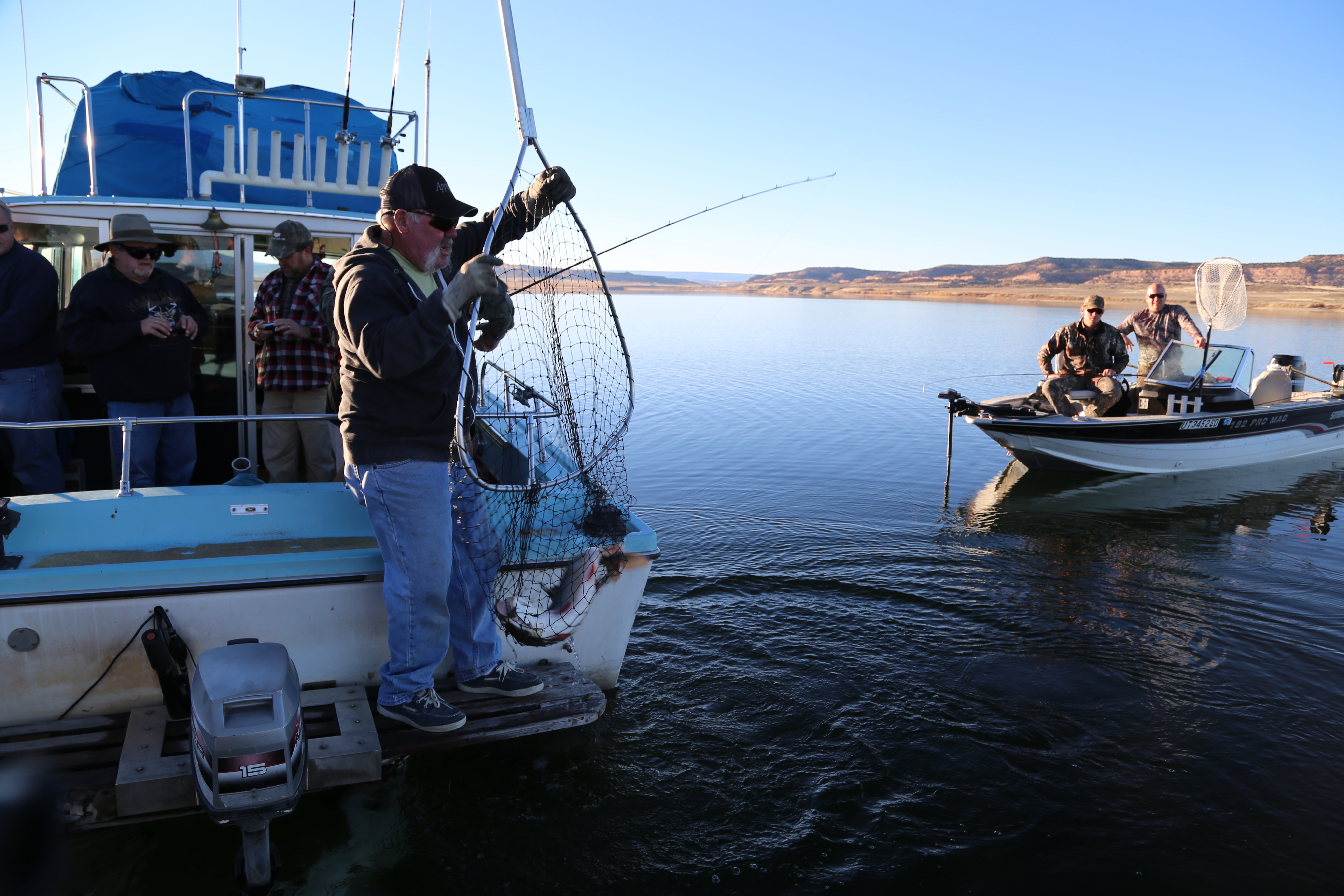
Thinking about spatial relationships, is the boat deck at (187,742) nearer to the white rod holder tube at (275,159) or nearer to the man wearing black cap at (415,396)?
the man wearing black cap at (415,396)

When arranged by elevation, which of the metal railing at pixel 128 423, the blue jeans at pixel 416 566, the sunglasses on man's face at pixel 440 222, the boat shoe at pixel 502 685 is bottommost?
the boat shoe at pixel 502 685

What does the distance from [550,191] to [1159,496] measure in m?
9.60

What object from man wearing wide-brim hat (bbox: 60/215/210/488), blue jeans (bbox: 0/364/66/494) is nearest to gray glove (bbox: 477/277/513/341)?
man wearing wide-brim hat (bbox: 60/215/210/488)

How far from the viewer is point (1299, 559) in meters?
7.93

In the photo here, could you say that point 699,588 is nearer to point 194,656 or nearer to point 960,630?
point 960,630

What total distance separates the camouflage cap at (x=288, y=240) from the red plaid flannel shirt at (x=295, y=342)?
137mm

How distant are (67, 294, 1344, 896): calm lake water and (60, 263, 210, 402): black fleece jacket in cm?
225

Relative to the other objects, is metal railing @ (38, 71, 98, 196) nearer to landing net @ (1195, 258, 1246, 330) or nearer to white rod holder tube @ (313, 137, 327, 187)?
white rod holder tube @ (313, 137, 327, 187)

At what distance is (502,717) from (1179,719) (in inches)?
149

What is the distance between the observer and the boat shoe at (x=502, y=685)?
3885mm

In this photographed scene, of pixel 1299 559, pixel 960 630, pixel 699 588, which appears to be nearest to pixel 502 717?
pixel 699 588

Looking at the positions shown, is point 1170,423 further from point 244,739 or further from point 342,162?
point 244,739

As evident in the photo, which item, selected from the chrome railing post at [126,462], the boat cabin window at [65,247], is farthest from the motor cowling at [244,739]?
the boat cabin window at [65,247]

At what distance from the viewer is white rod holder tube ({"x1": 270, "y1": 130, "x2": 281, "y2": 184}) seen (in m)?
5.47
